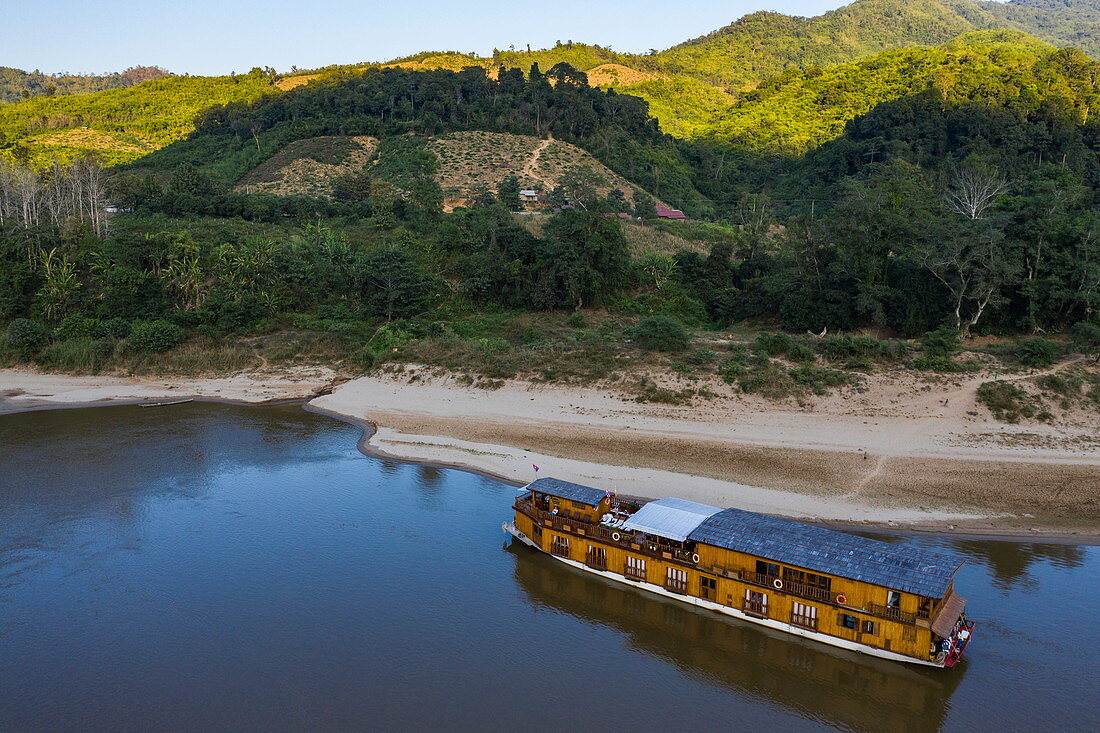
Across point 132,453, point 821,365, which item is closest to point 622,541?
point 821,365

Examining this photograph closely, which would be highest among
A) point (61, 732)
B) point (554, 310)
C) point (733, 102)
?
point (733, 102)

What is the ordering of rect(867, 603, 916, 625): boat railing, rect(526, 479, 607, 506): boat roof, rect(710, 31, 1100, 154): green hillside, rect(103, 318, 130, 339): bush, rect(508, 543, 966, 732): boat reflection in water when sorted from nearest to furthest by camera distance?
1. rect(508, 543, 966, 732): boat reflection in water
2. rect(867, 603, 916, 625): boat railing
3. rect(526, 479, 607, 506): boat roof
4. rect(103, 318, 130, 339): bush
5. rect(710, 31, 1100, 154): green hillside

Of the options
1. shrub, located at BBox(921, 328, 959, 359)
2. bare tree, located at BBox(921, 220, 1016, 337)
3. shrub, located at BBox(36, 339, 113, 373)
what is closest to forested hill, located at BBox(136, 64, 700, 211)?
shrub, located at BBox(36, 339, 113, 373)

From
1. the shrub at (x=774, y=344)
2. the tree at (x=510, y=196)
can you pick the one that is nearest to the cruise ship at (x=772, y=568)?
the shrub at (x=774, y=344)

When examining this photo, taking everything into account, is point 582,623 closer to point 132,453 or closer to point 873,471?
point 873,471

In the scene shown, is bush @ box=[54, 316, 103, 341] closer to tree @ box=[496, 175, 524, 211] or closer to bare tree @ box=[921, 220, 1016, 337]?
tree @ box=[496, 175, 524, 211]

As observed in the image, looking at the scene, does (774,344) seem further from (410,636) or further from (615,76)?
(615,76)

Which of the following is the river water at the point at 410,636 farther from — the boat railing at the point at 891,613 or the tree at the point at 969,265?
the tree at the point at 969,265

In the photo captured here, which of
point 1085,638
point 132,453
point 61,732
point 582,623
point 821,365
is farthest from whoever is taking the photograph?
point 821,365
